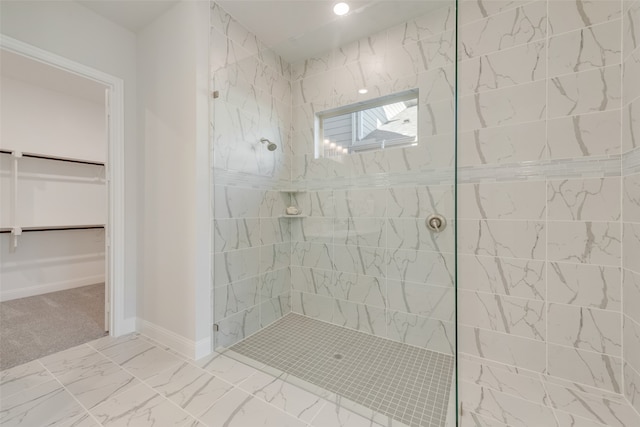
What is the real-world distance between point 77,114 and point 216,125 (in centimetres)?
269

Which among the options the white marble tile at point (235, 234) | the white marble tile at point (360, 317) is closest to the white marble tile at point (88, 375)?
the white marble tile at point (235, 234)

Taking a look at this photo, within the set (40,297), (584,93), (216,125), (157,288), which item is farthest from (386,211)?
(40,297)

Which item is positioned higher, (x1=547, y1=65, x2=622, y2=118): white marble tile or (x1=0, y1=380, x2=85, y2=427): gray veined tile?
(x1=547, y1=65, x2=622, y2=118): white marble tile

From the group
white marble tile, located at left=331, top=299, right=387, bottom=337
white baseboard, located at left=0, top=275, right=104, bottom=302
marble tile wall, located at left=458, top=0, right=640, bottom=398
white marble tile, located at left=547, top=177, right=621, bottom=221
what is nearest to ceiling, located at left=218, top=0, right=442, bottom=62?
marble tile wall, located at left=458, top=0, right=640, bottom=398

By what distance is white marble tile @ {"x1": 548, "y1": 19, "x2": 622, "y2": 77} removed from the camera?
1.35 m

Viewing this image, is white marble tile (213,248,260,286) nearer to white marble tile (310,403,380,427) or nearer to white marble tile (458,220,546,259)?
white marble tile (310,403,380,427)

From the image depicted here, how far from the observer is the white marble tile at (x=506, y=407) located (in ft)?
3.95

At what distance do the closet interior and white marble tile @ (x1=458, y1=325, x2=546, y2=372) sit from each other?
9.18 feet

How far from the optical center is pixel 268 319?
2156 millimetres

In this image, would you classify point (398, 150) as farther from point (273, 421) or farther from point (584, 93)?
point (273, 421)

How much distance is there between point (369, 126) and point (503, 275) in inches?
54.2

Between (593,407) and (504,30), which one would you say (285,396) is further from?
(504,30)

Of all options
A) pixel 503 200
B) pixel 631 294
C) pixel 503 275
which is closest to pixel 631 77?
pixel 503 200

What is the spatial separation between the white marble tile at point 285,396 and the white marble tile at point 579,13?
2.42 metres
